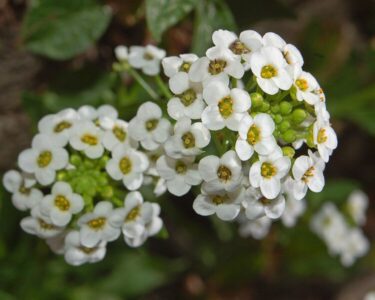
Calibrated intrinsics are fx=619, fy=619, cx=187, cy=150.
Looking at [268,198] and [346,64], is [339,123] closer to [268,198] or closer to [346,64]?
[346,64]

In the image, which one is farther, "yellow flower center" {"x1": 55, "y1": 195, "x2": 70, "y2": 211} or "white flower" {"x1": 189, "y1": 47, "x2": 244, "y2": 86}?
"yellow flower center" {"x1": 55, "y1": 195, "x2": 70, "y2": 211}

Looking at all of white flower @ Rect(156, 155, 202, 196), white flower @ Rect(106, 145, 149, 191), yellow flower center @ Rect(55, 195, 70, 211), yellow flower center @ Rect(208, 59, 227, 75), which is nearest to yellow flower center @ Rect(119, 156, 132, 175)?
white flower @ Rect(106, 145, 149, 191)

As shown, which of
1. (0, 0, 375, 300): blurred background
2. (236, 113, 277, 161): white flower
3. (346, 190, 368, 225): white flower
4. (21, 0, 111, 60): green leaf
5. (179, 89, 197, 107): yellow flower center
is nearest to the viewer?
(236, 113, 277, 161): white flower

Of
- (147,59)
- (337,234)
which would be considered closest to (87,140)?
(147,59)

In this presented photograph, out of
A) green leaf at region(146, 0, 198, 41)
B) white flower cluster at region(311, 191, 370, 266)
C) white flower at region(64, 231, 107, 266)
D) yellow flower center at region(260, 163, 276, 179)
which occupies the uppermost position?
green leaf at region(146, 0, 198, 41)

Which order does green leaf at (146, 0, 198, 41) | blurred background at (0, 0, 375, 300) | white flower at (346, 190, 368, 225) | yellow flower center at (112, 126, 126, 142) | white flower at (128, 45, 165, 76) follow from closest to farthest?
1. yellow flower center at (112, 126, 126, 142)
2. white flower at (128, 45, 165, 76)
3. green leaf at (146, 0, 198, 41)
4. blurred background at (0, 0, 375, 300)
5. white flower at (346, 190, 368, 225)

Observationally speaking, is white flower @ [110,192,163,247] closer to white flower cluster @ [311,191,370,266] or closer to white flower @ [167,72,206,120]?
white flower @ [167,72,206,120]

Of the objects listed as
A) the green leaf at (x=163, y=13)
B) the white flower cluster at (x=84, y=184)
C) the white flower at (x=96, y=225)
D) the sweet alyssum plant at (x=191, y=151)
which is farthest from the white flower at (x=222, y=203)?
the green leaf at (x=163, y=13)
